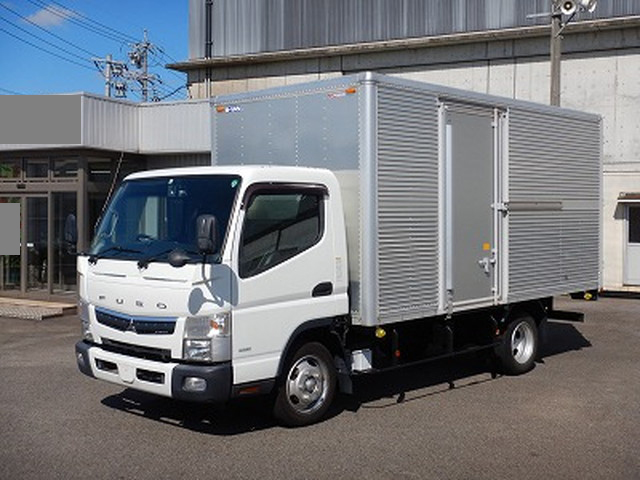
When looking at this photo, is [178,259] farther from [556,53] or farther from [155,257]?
[556,53]

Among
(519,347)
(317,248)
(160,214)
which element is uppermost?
(160,214)

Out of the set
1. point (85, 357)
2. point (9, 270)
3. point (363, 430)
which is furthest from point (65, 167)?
point (363, 430)

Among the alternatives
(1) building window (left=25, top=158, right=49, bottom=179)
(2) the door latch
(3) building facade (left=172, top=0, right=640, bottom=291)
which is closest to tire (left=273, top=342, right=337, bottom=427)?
(2) the door latch

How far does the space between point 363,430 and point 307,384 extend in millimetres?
673

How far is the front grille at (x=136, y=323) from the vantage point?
6691 millimetres

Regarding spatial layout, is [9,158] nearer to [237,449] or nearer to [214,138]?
[214,138]

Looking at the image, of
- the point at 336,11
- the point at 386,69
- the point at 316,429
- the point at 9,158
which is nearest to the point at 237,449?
the point at 316,429

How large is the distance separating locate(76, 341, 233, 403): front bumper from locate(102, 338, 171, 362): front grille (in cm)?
4

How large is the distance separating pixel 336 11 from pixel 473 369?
15.9 m

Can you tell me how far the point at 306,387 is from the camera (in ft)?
24.3

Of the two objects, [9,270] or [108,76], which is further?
[108,76]

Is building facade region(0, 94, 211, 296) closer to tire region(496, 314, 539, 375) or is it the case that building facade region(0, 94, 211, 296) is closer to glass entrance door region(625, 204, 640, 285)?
tire region(496, 314, 539, 375)

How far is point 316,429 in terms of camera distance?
7.37 m

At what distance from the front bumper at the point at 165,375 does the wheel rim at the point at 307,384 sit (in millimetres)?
817
